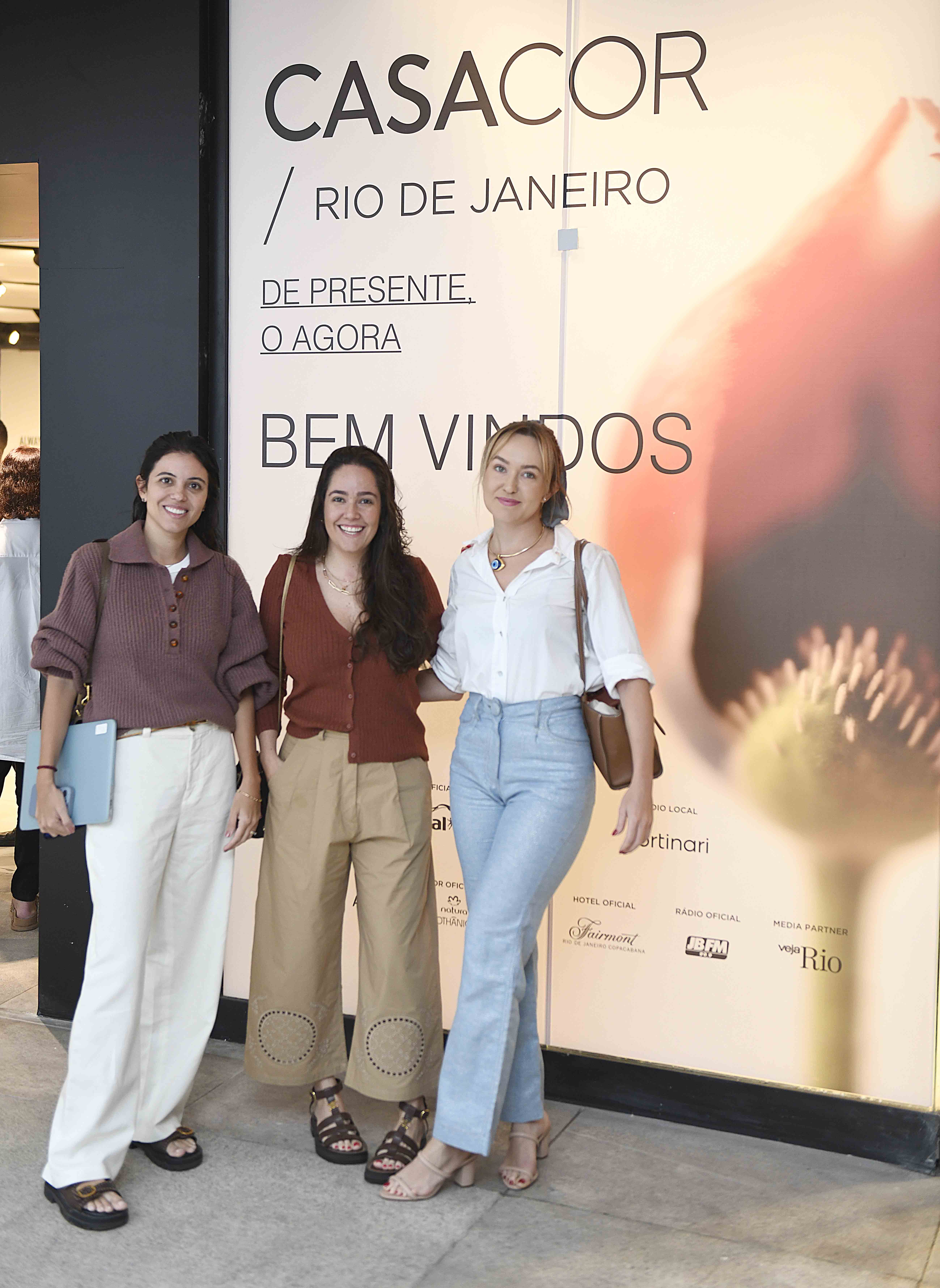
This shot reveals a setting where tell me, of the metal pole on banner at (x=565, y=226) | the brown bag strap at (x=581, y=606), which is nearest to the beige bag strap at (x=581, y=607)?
the brown bag strap at (x=581, y=606)

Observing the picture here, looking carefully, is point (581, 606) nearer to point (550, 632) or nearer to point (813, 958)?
point (550, 632)

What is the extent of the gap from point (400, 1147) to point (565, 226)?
2401 millimetres

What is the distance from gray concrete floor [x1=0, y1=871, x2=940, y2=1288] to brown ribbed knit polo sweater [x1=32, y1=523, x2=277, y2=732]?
108 cm

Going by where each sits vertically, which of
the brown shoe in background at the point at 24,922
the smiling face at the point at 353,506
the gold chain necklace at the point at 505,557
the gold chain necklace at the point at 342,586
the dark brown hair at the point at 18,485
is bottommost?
the brown shoe in background at the point at 24,922

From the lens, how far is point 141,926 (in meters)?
2.77

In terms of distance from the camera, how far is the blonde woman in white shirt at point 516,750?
2.73 metres

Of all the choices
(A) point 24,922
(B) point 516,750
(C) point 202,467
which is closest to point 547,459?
(B) point 516,750

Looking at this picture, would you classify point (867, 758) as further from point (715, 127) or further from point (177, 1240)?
point (177, 1240)

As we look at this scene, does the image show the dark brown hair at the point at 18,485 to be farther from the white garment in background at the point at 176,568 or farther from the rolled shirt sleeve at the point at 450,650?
the rolled shirt sleeve at the point at 450,650

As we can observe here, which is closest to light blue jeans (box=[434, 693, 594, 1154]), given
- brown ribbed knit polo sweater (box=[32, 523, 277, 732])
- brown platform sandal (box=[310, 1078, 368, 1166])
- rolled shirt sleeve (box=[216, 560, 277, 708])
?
brown platform sandal (box=[310, 1078, 368, 1166])

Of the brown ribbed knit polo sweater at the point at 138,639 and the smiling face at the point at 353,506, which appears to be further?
the smiling face at the point at 353,506

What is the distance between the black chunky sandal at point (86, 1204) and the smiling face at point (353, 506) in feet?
4.99

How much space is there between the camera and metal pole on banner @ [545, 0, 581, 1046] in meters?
3.38

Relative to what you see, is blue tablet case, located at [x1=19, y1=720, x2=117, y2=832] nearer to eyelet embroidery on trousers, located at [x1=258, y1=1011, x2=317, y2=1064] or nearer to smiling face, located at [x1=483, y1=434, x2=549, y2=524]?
eyelet embroidery on trousers, located at [x1=258, y1=1011, x2=317, y2=1064]
